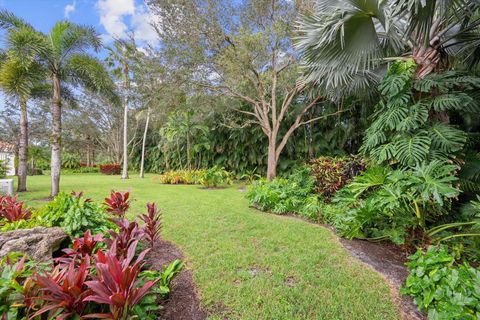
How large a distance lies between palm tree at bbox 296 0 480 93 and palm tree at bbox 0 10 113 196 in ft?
20.0

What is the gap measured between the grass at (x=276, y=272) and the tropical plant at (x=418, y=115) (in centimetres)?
161

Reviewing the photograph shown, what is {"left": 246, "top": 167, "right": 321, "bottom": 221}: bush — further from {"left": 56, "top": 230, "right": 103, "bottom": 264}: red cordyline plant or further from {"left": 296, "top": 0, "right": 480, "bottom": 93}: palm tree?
{"left": 56, "top": 230, "right": 103, "bottom": 264}: red cordyline plant

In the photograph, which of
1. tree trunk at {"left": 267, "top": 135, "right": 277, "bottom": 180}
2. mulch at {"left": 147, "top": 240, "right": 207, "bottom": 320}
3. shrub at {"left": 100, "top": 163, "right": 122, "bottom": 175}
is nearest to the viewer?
mulch at {"left": 147, "top": 240, "right": 207, "bottom": 320}

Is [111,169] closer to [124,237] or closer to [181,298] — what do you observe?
[124,237]

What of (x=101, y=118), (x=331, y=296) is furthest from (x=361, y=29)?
(x=101, y=118)

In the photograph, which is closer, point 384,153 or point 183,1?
point 384,153

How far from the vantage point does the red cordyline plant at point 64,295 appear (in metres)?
1.43

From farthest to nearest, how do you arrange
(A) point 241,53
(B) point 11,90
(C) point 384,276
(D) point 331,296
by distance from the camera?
(A) point 241,53
(B) point 11,90
(C) point 384,276
(D) point 331,296

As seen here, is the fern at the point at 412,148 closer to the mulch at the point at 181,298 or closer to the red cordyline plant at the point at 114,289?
the mulch at the point at 181,298

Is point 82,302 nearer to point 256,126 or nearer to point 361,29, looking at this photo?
point 361,29

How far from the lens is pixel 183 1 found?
6.55 metres

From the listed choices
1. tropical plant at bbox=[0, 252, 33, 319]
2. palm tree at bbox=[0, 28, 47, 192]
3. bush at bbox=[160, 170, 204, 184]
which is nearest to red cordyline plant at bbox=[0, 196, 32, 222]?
tropical plant at bbox=[0, 252, 33, 319]

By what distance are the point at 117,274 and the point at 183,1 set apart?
7.39m

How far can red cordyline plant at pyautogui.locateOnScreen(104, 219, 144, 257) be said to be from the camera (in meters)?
2.25
